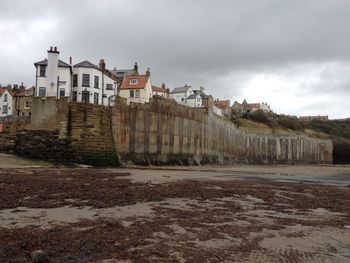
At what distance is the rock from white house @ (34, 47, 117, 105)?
151ft

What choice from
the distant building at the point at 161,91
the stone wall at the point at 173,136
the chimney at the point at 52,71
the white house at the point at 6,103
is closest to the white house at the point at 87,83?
the chimney at the point at 52,71

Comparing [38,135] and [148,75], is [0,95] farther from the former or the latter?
[38,135]

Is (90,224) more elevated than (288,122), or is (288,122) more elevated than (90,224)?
(288,122)

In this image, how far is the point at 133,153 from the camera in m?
32.0

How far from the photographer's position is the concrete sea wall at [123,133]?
29281mm

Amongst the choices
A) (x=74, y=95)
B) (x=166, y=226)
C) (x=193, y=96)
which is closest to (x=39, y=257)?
(x=166, y=226)

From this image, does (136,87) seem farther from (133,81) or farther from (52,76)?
(52,76)

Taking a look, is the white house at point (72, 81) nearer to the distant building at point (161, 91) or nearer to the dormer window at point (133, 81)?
the dormer window at point (133, 81)

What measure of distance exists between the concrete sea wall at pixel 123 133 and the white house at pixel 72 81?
1532 cm

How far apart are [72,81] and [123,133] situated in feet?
92.9

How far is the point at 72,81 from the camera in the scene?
187ft

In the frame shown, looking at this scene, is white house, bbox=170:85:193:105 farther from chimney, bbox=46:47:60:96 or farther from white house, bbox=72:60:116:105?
chimney, bbox=46:47:60:96

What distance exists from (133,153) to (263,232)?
24699 millimetres

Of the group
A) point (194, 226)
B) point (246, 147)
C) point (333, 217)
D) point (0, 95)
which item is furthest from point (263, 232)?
point (0, 95)
